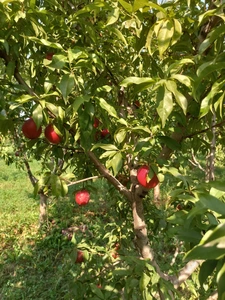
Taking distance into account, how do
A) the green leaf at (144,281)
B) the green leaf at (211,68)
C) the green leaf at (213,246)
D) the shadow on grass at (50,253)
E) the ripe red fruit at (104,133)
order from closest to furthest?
the green leaf at (213,246), the green leaf at (211,68), the green leaf at (144,281), the ripe red fruit at (104,133), the shadow on grass at (50,253)

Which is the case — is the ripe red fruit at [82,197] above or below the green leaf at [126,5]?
below

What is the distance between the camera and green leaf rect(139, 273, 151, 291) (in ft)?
4.43

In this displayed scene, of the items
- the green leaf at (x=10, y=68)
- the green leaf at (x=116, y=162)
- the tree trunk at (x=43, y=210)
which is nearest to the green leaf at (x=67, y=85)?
the green leaf at (x=10, y=68)

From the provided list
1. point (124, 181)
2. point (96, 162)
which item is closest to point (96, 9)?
point (96, 162)

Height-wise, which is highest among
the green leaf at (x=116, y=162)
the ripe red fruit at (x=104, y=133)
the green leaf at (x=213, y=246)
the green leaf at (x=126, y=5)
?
the green leaf at (x=126, y=5)

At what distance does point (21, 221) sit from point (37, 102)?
16.7 ft

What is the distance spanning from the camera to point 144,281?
136cm

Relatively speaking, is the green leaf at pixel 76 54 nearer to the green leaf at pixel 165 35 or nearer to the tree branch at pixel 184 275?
the green leaf at pixel 165 35

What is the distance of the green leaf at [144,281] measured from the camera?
53.2 inches

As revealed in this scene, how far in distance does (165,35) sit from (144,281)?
107cm

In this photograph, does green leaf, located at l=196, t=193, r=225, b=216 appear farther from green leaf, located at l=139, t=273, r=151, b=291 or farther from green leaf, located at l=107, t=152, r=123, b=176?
green leaf, located at l=139, t=273, r=151, b=291

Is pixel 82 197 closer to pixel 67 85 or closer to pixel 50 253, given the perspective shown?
pixel 67 85

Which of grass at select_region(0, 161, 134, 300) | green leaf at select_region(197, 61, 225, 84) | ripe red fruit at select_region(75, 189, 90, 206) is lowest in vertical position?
grass at select_region(0, 161, 134, 300)

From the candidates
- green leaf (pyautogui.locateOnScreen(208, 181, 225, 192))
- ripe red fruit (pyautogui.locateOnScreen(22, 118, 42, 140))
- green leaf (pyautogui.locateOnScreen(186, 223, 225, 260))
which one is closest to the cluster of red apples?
ripe red fruit (pyautogui.locateOnScreen(22, 118, 42, 140))
